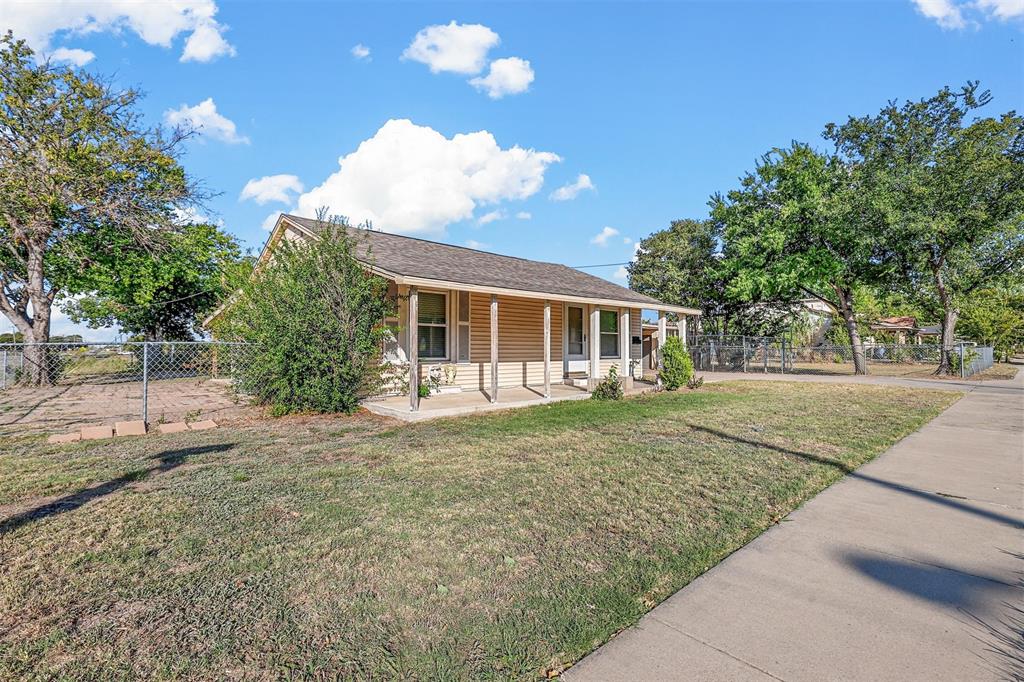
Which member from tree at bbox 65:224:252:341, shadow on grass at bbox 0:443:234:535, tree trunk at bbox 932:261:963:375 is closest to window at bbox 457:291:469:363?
tree at bbox 65:224:252:341

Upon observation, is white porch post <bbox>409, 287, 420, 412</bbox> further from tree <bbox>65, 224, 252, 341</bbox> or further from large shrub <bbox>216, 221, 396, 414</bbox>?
tree <bbox>65, 224, 252, 341</bbox>

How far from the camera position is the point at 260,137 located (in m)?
14.6

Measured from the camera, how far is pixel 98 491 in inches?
168

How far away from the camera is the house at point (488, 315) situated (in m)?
9.36

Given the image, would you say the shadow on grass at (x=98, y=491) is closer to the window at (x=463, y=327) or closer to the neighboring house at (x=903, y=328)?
the window at (x=463, y=327)

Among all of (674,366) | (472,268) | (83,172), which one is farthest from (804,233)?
(83,172)

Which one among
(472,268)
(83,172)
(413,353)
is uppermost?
(83,172)

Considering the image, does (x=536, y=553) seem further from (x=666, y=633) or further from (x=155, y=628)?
(x=155, y=628)

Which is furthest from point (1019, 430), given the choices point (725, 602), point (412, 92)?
point (412, 92)

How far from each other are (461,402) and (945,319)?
21.8 m

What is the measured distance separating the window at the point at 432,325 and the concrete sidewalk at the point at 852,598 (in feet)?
26.3

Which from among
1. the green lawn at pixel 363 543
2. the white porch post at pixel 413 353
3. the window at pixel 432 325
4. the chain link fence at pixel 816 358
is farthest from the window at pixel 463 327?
the chain link fence at pixel 816 358

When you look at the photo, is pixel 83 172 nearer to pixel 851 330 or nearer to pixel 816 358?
pixel 851 330

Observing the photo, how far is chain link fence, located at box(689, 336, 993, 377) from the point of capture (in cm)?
1993
